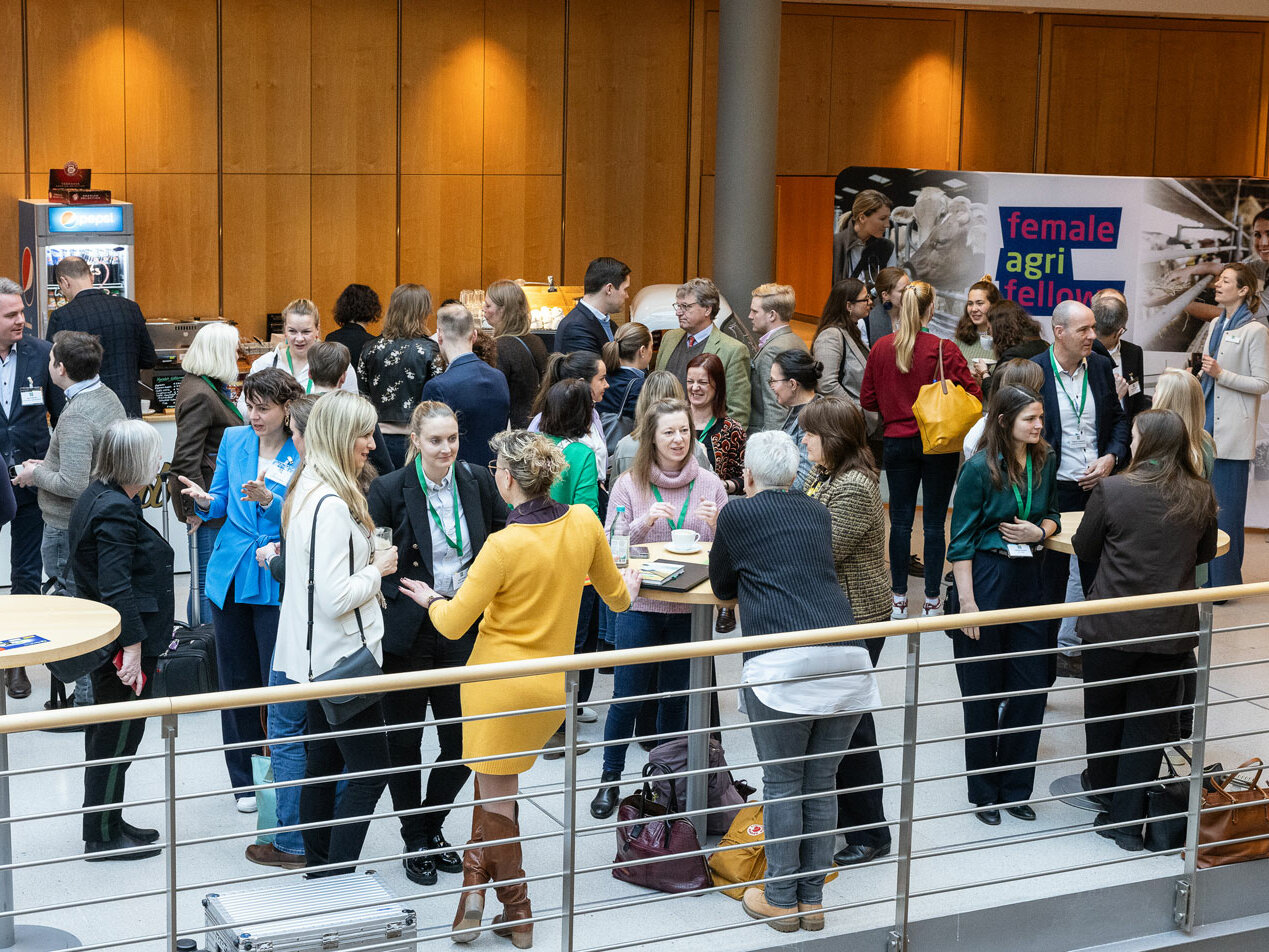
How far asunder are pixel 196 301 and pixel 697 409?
606 cm

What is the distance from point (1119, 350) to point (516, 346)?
9.74ft

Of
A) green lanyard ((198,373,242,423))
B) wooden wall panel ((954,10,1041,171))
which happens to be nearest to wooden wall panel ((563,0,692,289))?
wooden wall panel ((954,10,1041,171))

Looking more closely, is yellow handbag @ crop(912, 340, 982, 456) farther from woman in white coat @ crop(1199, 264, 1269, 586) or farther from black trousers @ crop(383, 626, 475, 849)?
black trousers @ crop(383, 626, 475, 849)

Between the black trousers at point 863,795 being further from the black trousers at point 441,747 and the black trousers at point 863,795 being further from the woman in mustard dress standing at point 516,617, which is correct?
the black trousers at point 441,747

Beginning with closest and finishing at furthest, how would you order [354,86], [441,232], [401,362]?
[401,362] < [354,86] < [441,232]

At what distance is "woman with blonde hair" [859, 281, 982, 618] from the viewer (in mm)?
7066

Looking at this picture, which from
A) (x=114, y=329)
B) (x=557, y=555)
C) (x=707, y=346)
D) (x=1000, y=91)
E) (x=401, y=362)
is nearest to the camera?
(x=557, y=555)

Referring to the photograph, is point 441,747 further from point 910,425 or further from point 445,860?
point 910,425

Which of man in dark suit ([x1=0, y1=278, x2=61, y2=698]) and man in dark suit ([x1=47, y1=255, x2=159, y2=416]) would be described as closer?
man in dark suit ([x1=0, y1=278, x2=61, y2=698])

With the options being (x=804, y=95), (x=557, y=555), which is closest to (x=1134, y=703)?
(x=557, y=555)

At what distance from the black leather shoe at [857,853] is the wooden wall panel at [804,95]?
9088 mm

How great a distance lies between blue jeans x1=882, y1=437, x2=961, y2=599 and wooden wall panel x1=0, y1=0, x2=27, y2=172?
6.61m

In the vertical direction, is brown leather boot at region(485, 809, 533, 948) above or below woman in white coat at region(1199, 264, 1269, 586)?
below

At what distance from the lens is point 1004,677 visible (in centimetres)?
516
